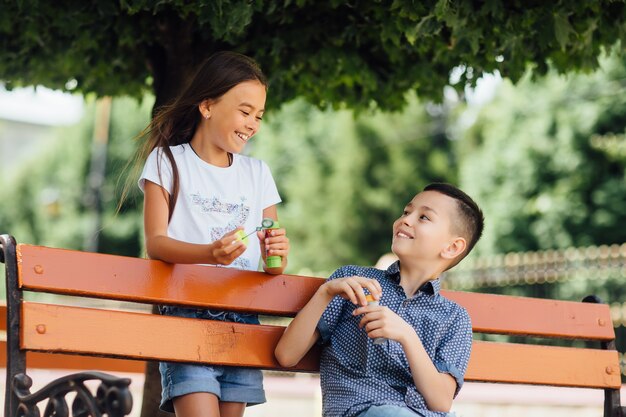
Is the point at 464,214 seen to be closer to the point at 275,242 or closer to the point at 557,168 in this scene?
the point at 275,242

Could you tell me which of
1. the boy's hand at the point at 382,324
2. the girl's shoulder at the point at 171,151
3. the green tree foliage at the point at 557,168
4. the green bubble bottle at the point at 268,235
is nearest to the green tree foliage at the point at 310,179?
the green tree foliage at the point at 557,168

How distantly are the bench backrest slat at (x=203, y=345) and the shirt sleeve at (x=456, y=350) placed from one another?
398 mm

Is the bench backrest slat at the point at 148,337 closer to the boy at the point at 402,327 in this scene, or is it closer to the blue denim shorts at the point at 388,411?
the boy at the point at 402,327

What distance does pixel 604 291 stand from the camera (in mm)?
13805

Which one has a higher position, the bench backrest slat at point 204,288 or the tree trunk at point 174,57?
the tree trunk at point 174,57

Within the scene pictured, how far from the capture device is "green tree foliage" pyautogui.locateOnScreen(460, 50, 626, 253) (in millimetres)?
15914

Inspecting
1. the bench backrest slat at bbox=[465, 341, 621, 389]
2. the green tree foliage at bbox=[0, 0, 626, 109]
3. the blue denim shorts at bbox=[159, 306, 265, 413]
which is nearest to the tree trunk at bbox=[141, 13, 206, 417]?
the green tree foliage at bbox=[0, 0, 626, 109]

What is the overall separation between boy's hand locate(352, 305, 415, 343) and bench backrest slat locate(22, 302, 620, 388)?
1.57 feet

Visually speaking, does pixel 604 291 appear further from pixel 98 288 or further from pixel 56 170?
pixel 56 170

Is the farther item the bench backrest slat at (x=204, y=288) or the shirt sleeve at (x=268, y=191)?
the shirt sleeve at (x=268, y=191)

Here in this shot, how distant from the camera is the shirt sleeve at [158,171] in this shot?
10.8ft

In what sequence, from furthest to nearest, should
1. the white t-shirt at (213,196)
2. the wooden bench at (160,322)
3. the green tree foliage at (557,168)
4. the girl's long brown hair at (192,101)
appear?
the green tree foliage at (557,168)
the girl's long brown hair at (192,101)
the white t-shirt at (213,196)
the wooden bench at (160,322)

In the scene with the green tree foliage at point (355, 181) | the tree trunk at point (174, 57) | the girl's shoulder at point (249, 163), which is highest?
the green tree foliage at point (355, 181)

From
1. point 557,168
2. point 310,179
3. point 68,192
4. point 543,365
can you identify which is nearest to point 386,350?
point 543,365
